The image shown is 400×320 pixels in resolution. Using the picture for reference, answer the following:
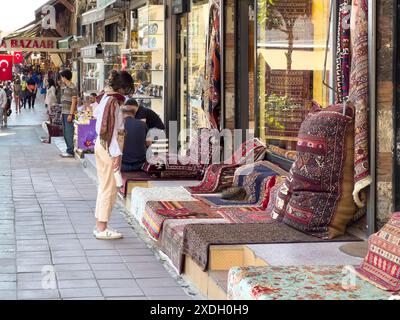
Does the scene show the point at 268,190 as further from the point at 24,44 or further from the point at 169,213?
the point at 24,44

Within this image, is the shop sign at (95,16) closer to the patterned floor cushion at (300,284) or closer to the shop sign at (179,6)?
the shop sign at (179,6)

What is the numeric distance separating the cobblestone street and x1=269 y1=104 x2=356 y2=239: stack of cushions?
1108mm

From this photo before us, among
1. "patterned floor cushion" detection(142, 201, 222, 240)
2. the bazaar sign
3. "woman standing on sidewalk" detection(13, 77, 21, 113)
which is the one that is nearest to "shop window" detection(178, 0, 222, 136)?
"patterned floor cushion" detection(142, 201, 222, 240)

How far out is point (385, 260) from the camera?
5.33m

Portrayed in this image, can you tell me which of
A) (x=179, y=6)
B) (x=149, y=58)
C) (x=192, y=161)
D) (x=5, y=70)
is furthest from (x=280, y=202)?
(x=5, y=70)

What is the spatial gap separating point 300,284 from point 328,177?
1774mm

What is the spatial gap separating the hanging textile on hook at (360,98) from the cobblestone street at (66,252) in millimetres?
1497

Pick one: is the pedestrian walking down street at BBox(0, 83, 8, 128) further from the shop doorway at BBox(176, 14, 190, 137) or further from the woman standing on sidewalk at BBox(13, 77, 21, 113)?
the shop doorway at BBox(176, 14, 190, 137)

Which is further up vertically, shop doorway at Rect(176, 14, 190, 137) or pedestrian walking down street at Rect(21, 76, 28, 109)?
shop doorway at Rect(176, 14, 190, 137)

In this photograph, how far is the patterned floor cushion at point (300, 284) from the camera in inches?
201

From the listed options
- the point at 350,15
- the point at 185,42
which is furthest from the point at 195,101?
the point at 350,15

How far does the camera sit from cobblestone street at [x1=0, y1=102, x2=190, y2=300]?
6984mm

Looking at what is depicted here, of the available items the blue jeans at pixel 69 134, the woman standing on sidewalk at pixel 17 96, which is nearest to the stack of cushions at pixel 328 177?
the blue jeans at pixel 69 134
